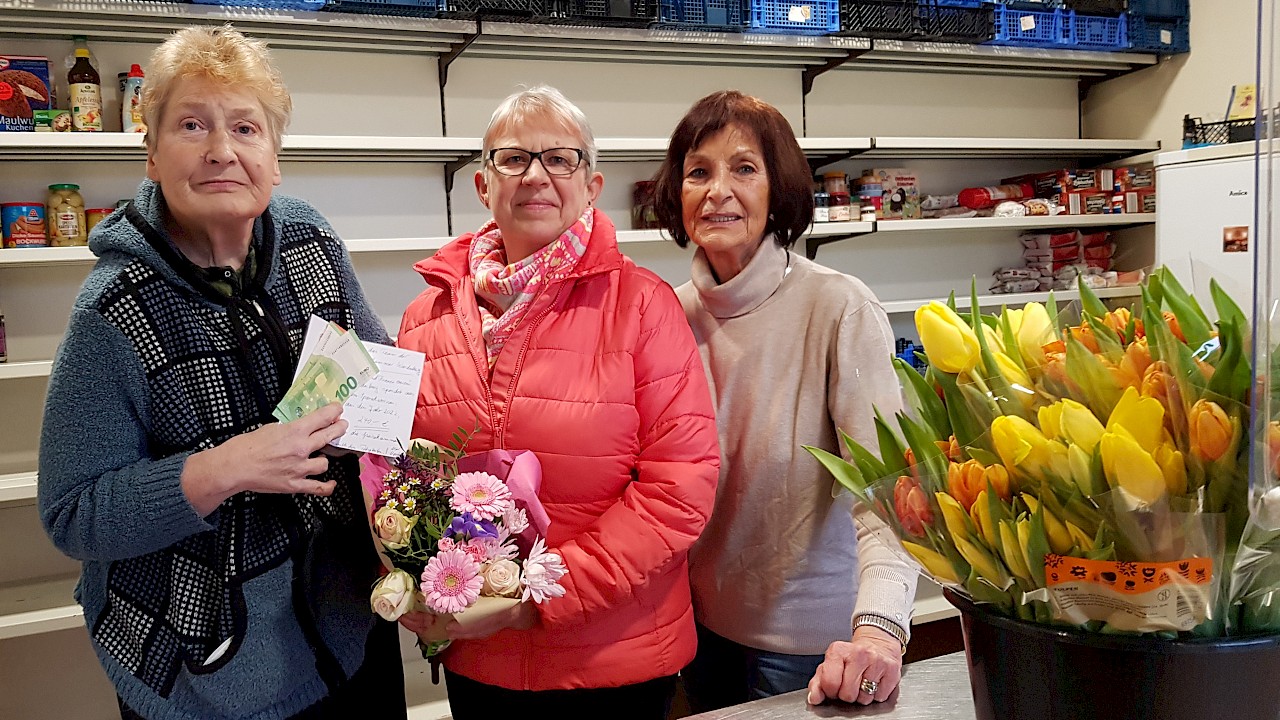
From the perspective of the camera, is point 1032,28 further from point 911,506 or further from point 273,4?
point 911,506

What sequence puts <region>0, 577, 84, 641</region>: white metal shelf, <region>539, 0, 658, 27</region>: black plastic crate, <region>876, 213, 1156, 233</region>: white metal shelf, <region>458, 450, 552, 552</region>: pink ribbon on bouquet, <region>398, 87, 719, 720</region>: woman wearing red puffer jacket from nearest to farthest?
<region>458, 450, 552, 552</region>: pink ribbon on bouquet < <region>398, 87, 719, 720</region>: woman wearing red puffer jacket < <region>0, 577, 84, 641</region>: white metal shelf < <region>539, 0, 658, 27</region>: black plastic crate < <region>876, 213, 1156, 233</region>: white metal shelf

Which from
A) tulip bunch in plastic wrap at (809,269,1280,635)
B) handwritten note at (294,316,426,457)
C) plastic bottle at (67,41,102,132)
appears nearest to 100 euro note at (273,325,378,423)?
handwritten note at (294,316,426,457)

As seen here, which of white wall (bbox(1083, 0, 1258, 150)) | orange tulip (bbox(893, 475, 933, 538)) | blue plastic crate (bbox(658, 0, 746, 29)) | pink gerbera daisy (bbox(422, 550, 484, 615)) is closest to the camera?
orange tulip (bbox(893, 475, 933, 538))

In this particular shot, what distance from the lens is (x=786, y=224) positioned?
5.59 feet

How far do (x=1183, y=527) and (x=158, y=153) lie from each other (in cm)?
138

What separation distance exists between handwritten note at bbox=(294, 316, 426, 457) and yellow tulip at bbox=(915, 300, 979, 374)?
2.92 feet

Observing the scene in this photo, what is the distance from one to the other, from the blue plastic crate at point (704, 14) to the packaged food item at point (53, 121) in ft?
6.52

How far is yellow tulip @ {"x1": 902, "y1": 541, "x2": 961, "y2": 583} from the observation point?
27.0 inches

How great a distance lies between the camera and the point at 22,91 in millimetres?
2688

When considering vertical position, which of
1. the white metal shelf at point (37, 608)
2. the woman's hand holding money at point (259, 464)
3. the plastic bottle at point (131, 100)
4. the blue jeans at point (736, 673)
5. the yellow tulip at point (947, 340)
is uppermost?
the plastic bottle at point (131, 100)

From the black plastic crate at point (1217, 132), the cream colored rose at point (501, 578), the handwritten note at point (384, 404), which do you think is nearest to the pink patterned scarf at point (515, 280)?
the handwritten note at point (384, 404)

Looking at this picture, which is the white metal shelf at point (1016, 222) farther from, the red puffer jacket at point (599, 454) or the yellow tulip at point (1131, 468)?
the yellow tulip at point (1131, 468)

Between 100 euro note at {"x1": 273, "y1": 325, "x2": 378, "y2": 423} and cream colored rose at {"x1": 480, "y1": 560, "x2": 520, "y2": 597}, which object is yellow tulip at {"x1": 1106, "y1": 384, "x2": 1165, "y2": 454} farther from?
100 euro note at {"x1": 273, "y1": 325, "x2": 378, "y2": 423}

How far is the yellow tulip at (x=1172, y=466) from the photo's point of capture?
22.6 inches
